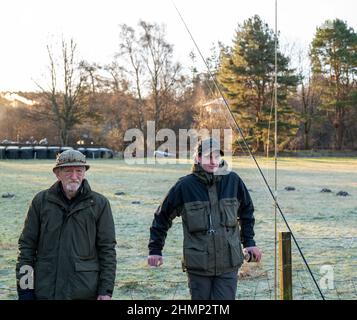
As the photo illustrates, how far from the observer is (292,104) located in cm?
4794

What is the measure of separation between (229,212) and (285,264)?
38.4 inches

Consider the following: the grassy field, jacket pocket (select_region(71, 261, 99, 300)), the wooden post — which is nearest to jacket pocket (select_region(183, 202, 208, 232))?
jacket pocket (select_region(71, 261, 99, 300))

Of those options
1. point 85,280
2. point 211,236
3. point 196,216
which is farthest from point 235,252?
point 85,280

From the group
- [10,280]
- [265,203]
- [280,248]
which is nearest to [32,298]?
[280,248]

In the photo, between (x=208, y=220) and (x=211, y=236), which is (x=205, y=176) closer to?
(x=208, y=220)

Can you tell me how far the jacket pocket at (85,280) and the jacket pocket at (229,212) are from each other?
3.11 ft

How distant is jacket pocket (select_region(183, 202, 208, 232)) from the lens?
11.4ft

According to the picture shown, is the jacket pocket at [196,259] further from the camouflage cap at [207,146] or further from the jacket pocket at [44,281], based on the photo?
the jacket pocket at [44,281]

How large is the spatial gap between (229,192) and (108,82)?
43594 millimetres

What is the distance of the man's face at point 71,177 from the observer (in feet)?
10.1

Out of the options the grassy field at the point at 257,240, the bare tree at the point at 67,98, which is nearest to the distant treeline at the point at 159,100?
the bare tree at the point at 67,98

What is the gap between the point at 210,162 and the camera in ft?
11.7

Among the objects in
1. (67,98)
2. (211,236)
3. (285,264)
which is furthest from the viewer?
(67,98)

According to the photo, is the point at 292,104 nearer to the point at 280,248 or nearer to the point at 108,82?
the point at 108,82
